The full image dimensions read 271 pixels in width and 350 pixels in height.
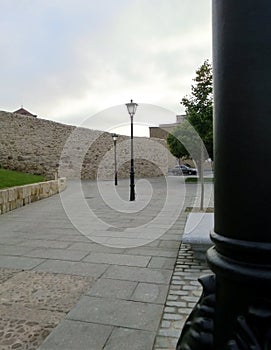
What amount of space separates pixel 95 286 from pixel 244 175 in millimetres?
2596

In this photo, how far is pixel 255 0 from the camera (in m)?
0.75

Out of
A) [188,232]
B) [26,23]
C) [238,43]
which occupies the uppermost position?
[26,23]

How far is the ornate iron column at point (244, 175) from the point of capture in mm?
741

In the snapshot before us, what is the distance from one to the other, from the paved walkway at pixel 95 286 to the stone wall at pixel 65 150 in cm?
1287

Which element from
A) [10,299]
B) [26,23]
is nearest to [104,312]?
[10,299]

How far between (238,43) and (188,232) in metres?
3.48

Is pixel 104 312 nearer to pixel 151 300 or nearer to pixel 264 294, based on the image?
pixel 151 300

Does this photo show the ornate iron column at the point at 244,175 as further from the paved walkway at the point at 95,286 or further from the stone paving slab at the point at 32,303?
the stone paving slab at the point at 32,303

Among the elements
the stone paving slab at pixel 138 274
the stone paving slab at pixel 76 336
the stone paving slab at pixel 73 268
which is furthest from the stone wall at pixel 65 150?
the stone paving slab at pixel 76 336

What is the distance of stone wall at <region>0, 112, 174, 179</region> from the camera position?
17.8 meters

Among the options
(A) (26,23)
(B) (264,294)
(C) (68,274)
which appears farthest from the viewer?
(A) (26,23)

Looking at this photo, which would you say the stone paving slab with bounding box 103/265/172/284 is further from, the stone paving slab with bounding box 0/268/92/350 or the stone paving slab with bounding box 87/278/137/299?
the stone paving slab with bounding box 0/268/92/350

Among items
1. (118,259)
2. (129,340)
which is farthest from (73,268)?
(129,340)

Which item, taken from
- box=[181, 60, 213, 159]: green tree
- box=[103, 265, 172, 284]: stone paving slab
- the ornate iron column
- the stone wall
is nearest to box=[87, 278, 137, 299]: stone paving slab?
box=[103, 265, 172, 284]: stone paving slab
